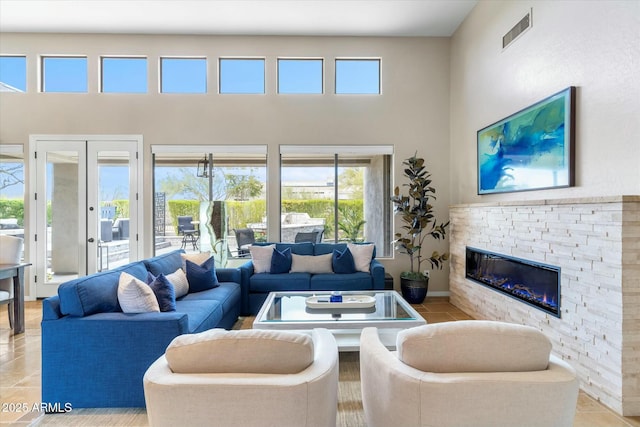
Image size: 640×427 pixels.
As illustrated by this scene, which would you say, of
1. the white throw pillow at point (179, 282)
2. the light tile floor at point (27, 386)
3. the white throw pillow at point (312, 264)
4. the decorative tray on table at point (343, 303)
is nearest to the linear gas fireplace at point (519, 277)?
the light tile floor at point (27, 386)

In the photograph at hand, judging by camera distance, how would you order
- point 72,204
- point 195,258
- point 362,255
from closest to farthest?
point 195,258, point 362,255, point 72,204

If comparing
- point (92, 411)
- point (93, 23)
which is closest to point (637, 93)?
point (92, 411)

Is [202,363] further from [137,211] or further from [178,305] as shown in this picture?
[137,211]

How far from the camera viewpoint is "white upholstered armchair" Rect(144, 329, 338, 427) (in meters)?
1.31

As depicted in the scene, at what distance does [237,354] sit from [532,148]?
350 cm

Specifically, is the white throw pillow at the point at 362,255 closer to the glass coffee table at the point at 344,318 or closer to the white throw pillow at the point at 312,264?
the white throw pillow at the point at 312,264

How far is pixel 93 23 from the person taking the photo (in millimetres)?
5297

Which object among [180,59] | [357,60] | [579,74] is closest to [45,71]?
[180,59]

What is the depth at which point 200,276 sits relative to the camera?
402cm

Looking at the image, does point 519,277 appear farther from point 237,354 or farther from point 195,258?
point 195,258

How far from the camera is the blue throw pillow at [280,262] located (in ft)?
16.1

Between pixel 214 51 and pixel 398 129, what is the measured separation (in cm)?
318

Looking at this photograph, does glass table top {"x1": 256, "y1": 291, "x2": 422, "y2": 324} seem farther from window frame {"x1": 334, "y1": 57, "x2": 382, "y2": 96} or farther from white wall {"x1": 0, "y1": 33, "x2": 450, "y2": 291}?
window frame {"x1": 334, "y1": 57, "x2": 382, "y2": 96}

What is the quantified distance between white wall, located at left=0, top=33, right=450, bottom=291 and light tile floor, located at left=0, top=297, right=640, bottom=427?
205 centimetres
